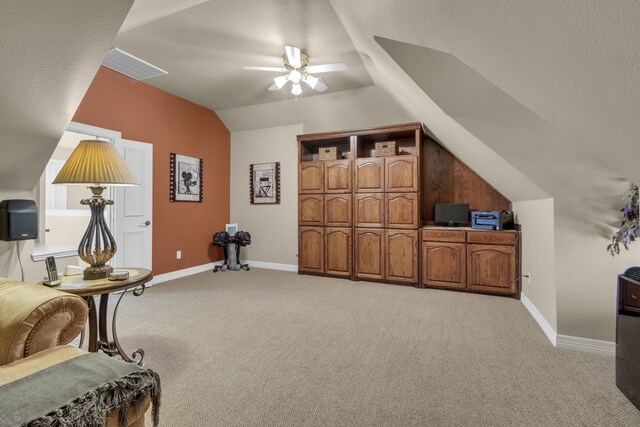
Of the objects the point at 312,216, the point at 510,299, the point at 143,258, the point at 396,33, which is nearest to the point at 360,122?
the point at 312,216

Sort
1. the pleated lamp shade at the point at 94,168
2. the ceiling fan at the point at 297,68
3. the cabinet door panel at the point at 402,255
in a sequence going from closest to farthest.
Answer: the pleated lamp shade at the point at 94,168
the ceiling fan at the point at 297,68
the cabinet door panel at the point at 402,255

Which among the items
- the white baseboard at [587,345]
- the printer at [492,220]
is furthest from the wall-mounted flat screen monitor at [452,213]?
the white baseboard at [587,345]

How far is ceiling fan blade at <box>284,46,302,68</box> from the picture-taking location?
3.17 metres

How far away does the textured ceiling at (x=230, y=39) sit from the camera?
267 centimetres

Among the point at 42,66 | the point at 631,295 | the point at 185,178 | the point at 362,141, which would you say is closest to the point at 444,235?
the point at 362,141

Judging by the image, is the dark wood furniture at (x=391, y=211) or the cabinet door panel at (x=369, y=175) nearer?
the dark wood furniture at (x=391, y=211)

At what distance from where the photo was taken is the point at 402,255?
4.45 metres

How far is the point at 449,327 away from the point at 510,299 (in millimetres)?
1363

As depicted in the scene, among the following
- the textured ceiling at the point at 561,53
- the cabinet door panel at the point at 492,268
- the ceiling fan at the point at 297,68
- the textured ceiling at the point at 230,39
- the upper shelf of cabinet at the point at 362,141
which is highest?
the textured ceiling at the point at 230,39

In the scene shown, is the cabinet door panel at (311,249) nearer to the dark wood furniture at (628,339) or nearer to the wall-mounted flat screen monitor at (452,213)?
the wall-mounted flat screen monitor at (452,213)

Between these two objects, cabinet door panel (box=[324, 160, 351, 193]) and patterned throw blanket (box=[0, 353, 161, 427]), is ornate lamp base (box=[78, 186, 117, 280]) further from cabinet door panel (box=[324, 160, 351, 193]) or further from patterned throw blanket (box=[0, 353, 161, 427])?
cabinet door panel (box=[324, 160, 351, 193])

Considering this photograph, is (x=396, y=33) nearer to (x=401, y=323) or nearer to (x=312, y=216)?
(x=401, y=323)

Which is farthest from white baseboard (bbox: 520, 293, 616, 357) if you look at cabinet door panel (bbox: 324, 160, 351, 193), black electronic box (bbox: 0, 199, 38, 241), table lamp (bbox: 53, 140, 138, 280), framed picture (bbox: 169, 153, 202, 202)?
framed picture (bbox: 169, 153, 202, 202)

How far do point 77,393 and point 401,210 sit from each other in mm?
4030
